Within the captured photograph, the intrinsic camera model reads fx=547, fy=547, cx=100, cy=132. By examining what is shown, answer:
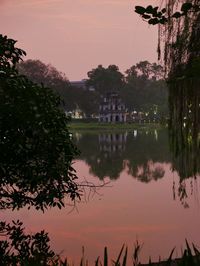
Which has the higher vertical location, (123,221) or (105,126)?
(123,221)

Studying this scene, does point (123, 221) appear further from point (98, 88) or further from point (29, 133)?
point (98, 88)

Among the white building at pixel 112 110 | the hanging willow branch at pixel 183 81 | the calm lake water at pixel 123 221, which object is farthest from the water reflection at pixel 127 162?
the white building at pixel 112 110

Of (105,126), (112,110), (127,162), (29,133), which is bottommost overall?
(127,162)

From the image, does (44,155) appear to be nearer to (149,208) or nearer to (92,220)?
(92,220)

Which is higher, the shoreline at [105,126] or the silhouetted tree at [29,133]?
the silhouetted tree at [29,133]

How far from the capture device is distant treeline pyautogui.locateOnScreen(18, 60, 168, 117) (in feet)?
423

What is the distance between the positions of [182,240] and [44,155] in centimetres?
1036

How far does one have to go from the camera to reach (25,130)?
709cm

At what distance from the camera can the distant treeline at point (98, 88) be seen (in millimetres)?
128875

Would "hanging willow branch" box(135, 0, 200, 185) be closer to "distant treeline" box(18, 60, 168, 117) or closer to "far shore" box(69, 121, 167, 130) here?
"far shore" box(69, 121, 167, 130)

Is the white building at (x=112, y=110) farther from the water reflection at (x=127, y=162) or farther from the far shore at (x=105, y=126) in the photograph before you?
the water reflection at (x=127, y=162)

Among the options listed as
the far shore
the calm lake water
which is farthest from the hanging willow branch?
the far shore

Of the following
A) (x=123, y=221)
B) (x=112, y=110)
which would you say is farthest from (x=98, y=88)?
(x=123, y=221)

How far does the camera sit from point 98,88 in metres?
138
